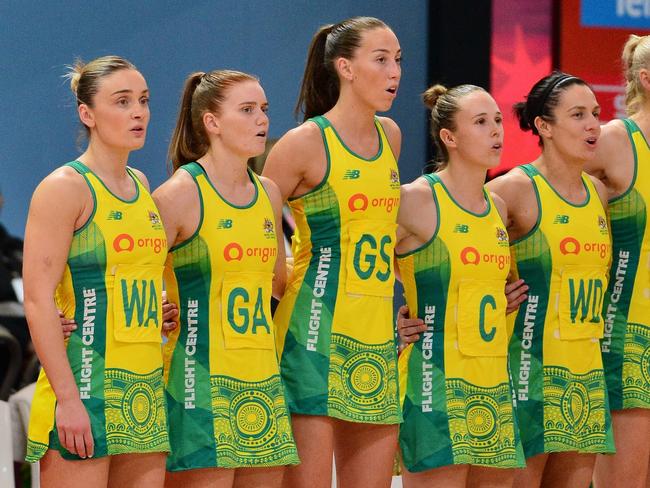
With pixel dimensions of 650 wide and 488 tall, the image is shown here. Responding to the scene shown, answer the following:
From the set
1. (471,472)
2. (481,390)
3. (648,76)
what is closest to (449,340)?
(481,390)

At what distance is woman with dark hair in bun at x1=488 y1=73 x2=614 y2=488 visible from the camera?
371 centimetres

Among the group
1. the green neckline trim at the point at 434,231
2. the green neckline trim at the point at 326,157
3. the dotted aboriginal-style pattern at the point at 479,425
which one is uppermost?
the green neckline trim at the point at 326,157

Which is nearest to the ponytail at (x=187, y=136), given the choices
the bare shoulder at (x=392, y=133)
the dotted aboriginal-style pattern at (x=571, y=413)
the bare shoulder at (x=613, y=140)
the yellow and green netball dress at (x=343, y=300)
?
the yellow and green netball dress at (x=343, y=300)

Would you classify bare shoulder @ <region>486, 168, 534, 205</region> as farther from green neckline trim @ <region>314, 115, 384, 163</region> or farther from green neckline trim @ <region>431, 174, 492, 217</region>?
green neckline trim @ <region>314, 115, 384, 163</region>

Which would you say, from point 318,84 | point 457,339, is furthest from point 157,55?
point 457,339

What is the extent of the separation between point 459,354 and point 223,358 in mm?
731

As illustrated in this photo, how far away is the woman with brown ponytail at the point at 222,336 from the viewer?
10.5 ft

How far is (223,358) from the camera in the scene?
10.5 ft

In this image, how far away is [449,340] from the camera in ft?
11.6

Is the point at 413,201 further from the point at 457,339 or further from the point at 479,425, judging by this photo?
the point at 479,425

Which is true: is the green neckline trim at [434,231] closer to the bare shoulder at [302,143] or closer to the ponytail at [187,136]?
the bare shoulder at [302,143]

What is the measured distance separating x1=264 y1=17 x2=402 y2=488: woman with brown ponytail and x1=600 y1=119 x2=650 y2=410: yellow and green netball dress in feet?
2.84

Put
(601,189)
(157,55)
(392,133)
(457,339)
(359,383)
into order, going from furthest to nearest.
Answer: (157,55), (601,189), (392,133), (457,339), (359,383)

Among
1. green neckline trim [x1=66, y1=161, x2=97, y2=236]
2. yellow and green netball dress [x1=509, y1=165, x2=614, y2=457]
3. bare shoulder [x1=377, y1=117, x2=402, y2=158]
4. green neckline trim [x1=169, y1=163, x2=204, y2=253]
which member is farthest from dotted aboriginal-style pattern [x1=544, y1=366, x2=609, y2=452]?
green neckline trim [x1=66, y1=161, x2=97, y2=236]
